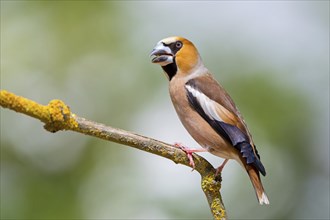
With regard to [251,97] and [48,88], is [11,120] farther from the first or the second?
[251,97]

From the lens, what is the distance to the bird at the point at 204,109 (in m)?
4.51

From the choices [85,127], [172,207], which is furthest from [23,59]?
[85,127]

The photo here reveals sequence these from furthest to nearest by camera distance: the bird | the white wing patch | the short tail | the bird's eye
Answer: the bird's eye → the white wing patch → the bird → the short tail

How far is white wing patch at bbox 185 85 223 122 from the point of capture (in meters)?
4.75

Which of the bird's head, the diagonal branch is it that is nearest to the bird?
the bird's head

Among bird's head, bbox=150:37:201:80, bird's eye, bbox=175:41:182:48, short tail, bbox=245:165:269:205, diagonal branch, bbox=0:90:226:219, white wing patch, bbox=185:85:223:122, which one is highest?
bird's eye, bbox=175:41:182:48

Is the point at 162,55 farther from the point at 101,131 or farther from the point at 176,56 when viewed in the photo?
the point at 101,131

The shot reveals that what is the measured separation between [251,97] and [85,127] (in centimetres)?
499

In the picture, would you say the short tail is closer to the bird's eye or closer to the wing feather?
the wing feather

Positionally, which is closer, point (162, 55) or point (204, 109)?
point (204, 109)

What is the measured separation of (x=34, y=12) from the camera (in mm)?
8938

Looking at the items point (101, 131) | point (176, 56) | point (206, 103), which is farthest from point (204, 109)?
point (101, 131)

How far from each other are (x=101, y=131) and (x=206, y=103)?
1.55 metres

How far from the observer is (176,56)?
511cm
